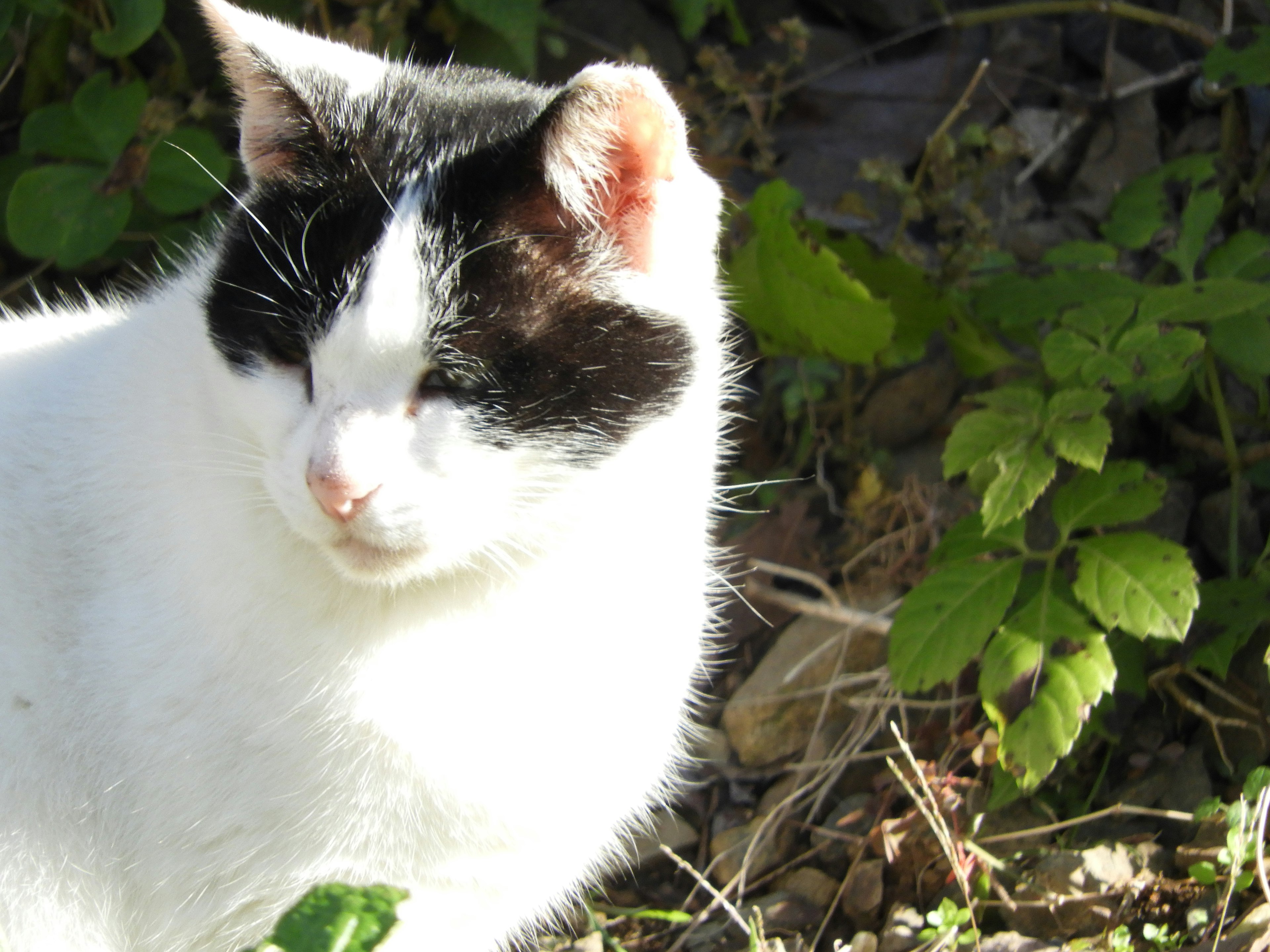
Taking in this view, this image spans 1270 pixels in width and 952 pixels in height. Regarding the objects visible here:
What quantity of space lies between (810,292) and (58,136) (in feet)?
5.01

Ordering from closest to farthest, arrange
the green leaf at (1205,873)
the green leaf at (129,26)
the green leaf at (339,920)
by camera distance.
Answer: the green leaf at (339,920) → the green leaf at (1205,873) → the green leaf at (129,26)

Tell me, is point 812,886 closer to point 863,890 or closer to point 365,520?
point 863,890

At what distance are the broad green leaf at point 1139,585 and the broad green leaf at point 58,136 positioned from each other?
199 cm

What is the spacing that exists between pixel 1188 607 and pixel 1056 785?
0.45 metres

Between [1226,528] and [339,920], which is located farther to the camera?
[1226,528]

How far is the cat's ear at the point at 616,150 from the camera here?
118 centimetres

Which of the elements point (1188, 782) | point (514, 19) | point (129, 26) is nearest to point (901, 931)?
point (1188, 782)

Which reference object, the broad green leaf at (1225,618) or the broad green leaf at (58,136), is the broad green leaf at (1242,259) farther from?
the broad green leaf at (58,136)

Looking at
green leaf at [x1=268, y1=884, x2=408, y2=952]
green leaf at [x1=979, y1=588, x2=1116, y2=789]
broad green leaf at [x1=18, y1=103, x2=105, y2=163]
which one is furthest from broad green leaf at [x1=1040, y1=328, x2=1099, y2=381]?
broad green leaf at [x1=18, y1=103, x2=105, y2=163]

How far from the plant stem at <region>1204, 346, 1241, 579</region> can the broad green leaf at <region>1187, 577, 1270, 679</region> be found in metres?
0.12

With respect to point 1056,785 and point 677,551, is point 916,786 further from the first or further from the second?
point 677,551

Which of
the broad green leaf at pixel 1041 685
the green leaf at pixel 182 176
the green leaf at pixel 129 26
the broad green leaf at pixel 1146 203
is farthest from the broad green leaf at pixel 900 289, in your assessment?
the green leaf at pixel 129 26

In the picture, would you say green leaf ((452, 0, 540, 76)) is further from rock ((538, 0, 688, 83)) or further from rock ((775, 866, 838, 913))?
rock ((775, 866, 838, 913))

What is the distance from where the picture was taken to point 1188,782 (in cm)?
188
